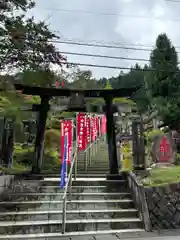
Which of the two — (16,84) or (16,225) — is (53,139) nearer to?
(16,84)

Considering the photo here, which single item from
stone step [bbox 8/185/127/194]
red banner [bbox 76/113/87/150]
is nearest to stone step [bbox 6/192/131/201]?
stone step [bbox 8/185/127/194]

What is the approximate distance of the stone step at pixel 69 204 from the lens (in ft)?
27.9

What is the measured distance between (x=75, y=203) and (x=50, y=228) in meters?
1.46

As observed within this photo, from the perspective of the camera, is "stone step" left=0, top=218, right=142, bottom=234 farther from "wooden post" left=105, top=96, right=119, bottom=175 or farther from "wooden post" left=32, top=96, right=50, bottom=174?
"wooden post" left=32, top=96, right=50, bottom=174

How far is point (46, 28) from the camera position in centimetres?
916

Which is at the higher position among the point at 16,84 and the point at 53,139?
the point at 16,84

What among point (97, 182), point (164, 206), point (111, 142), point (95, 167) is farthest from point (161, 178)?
point (95, 167)

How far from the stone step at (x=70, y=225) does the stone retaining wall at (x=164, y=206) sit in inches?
19.4

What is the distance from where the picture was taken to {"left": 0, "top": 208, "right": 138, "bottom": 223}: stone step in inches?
312

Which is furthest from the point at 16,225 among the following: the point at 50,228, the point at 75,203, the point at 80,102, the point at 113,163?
the point at 80,102

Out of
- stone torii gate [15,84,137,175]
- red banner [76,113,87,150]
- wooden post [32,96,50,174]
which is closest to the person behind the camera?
wooden post [32,96,50,174]

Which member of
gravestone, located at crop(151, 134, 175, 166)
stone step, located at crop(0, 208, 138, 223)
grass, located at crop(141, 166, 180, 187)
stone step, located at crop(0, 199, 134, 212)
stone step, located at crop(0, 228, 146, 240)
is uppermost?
gravestone, located at crop(151, 134, 175, 166)

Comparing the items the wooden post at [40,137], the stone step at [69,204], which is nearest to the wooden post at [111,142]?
the stone step at [69,204]

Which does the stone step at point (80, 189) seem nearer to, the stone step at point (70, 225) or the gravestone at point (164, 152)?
the stone step at point (70, 225)
